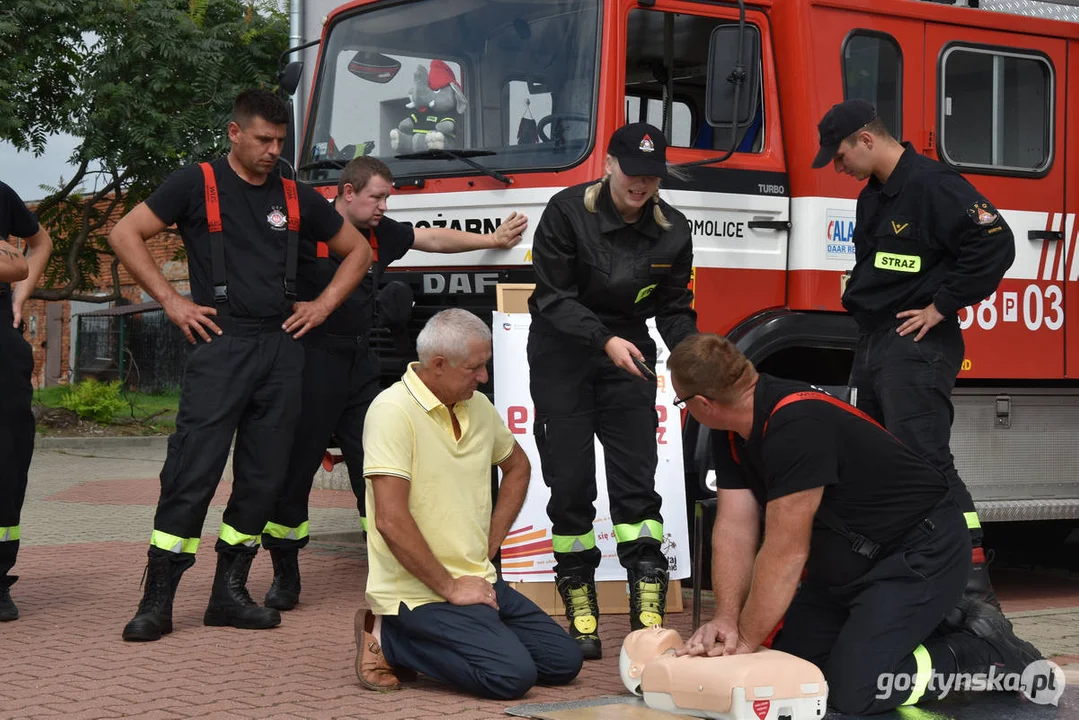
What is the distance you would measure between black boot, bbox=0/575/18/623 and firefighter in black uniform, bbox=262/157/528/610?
3.53 feet

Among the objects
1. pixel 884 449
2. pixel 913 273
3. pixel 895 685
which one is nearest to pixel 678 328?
pixel 913 273

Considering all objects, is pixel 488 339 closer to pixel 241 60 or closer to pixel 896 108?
pixel 896 108

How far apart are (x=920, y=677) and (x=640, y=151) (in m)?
2.11

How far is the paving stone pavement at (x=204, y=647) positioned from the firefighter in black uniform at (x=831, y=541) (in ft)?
2.50

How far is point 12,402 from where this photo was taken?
6.30m

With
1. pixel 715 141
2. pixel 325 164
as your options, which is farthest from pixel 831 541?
pixel 325 164

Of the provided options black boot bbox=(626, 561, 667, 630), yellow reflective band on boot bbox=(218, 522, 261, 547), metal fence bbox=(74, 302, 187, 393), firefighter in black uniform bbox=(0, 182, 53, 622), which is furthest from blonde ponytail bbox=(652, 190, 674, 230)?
metal fence bbox=(74, 302, 187, 393)

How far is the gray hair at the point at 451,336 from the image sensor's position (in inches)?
193

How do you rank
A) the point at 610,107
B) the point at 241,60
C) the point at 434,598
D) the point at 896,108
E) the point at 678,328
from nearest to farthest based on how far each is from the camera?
the point at 434,598, the point at 678,328, the point at 610,107, the point at 896,108, the point at 241,60

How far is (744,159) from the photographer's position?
6.73m

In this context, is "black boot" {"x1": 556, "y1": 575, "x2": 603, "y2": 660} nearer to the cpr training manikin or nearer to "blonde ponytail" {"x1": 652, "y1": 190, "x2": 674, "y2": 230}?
the cpr training manikin

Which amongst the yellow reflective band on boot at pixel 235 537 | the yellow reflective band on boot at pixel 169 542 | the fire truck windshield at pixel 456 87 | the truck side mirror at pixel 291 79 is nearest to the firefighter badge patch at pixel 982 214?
the fire truck windshield at pixel 456 87

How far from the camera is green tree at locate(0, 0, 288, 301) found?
14906 millimetres

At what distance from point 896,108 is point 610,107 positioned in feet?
5.07
